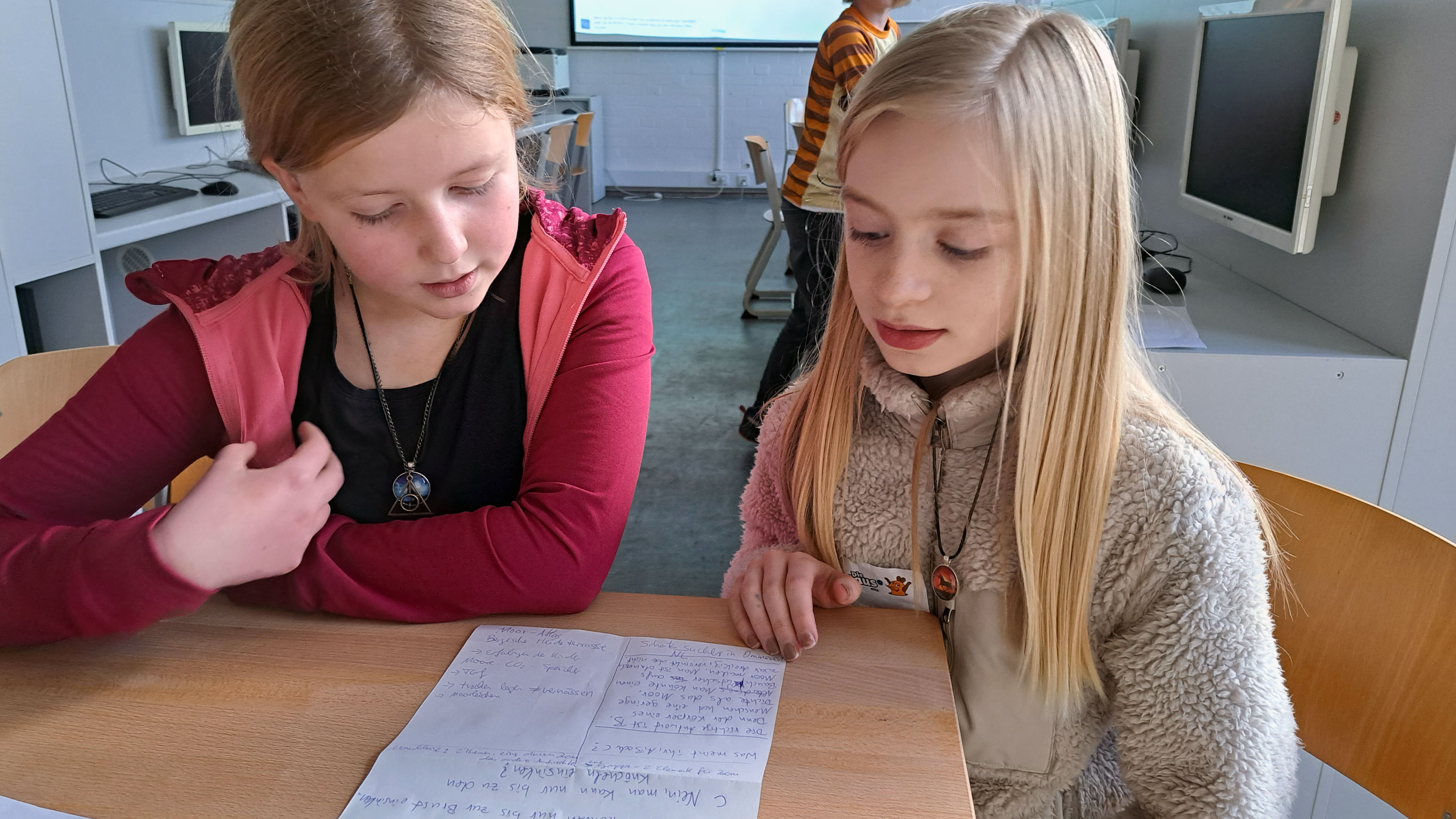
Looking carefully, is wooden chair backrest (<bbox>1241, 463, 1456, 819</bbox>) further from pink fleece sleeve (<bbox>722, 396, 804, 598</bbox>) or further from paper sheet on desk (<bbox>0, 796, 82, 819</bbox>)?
paper sheet on desk (<bbox>0, 796, 82, 819</bbox>)

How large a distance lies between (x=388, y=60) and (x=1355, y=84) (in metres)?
1.60

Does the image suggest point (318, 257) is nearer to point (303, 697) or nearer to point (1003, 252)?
point (303, 697)

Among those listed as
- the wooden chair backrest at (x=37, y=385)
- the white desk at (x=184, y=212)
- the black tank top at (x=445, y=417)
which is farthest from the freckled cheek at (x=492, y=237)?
the white desk at (x=184, y=212)

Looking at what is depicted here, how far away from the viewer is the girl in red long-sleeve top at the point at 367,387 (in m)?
0.79

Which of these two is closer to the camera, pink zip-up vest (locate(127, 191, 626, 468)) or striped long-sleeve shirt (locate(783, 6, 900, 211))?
pink zip-up vest (locate(127, 191, 626, 468))

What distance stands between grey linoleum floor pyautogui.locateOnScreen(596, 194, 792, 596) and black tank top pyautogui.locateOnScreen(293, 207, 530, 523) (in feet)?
3.28

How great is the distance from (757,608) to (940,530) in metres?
0.21

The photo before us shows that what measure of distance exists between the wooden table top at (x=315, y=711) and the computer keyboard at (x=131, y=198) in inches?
85.7

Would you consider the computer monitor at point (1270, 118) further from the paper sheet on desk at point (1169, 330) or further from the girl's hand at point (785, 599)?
the girl's hand at point (785, 599)

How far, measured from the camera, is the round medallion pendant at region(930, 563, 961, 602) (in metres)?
0.86

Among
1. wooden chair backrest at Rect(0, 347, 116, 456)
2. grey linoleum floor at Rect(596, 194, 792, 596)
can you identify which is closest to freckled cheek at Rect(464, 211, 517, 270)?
wooden chair backrest at Rect(0, 347, 116, 456)

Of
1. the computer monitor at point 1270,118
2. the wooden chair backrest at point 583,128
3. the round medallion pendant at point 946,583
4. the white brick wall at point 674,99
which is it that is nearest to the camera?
the round medallion pendant at point 946,583

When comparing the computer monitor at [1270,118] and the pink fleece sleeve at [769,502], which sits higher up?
the computer monitor at [1270,118]

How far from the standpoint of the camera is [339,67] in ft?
2.63
